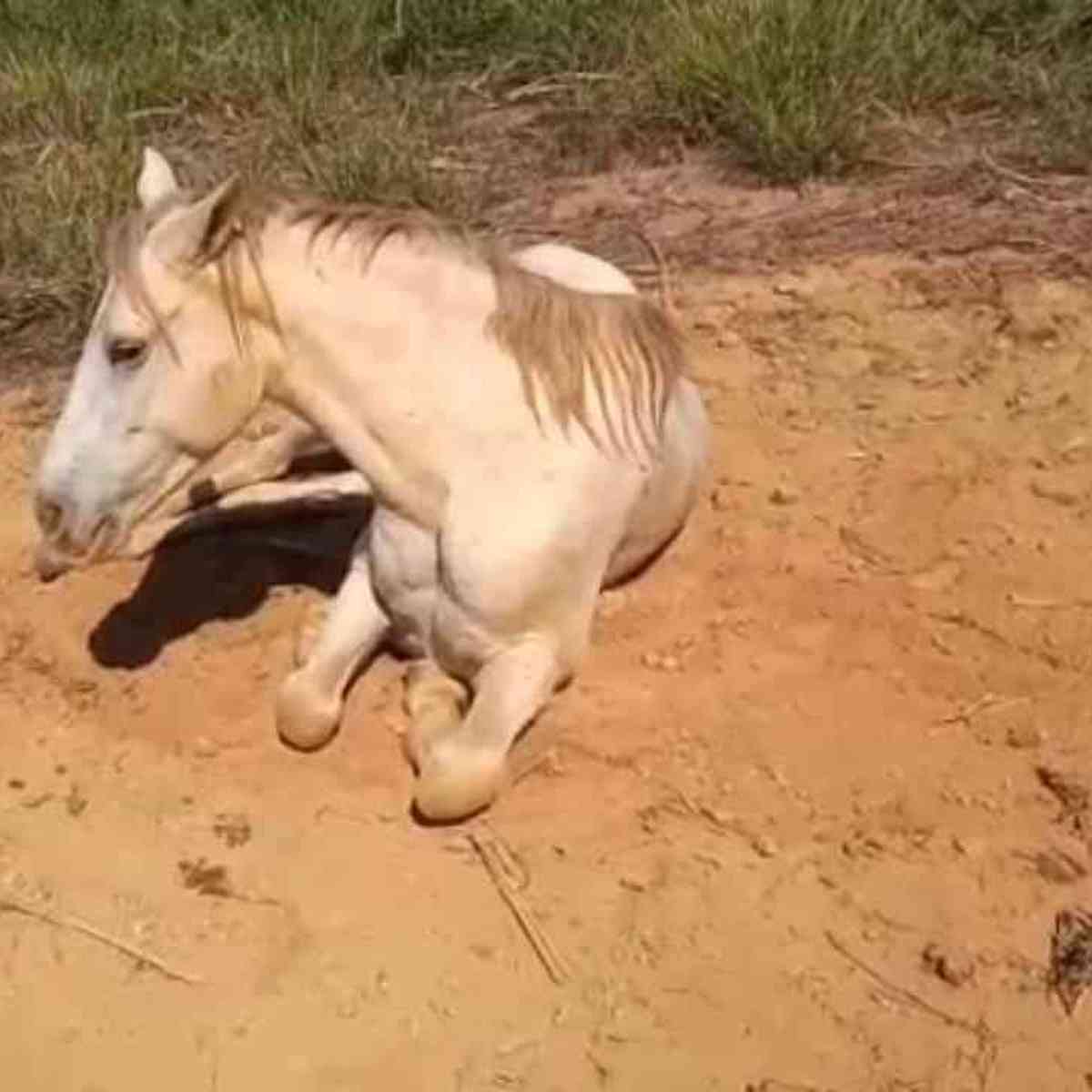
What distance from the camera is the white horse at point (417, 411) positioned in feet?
12.7

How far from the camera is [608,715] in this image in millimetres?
4297

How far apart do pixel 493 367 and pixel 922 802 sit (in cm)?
96

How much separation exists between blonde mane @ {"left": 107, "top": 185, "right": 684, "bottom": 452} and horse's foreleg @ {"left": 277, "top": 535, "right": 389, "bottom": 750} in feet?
1.59

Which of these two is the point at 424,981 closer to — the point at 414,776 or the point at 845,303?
the point at 414,776

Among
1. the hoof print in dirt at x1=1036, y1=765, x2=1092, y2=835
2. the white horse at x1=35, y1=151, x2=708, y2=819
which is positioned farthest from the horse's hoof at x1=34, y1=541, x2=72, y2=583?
the hoof print in dirt at x1=1036, y1=765, x2=1092, y2=835

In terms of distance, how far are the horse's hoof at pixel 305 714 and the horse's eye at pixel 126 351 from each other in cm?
67

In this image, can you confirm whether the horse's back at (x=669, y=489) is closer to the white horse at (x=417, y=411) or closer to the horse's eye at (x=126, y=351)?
the white horse at (x=417, y=411)

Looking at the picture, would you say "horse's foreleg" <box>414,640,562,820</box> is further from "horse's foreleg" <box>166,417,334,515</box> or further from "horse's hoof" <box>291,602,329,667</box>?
"horse's foreleg" <box>166,417,334,515</box>

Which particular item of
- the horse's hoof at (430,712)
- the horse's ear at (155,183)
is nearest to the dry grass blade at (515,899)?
the horse's hoof at (430,712)

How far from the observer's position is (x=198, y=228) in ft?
12.4

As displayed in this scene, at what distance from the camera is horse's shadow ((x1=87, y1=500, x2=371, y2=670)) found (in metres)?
4.65

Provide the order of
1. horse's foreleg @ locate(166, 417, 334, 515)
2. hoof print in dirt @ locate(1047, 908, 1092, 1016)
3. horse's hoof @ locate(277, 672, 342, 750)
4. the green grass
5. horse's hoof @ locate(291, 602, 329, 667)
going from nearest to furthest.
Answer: hoof print in dirt @ locate(1047, 908, 1092, 1016)
horse's hoof @ locate(277, 672, 342, 750)
horse's hoof @ locate(291, 602, 329, 667)
horse's foreleg @ locate(166, 417, 334, 515)
the green grass

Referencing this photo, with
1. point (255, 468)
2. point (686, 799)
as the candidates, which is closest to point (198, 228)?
point (255, 468)

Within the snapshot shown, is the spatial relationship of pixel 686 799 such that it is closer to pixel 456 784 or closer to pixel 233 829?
pixel 456 784
